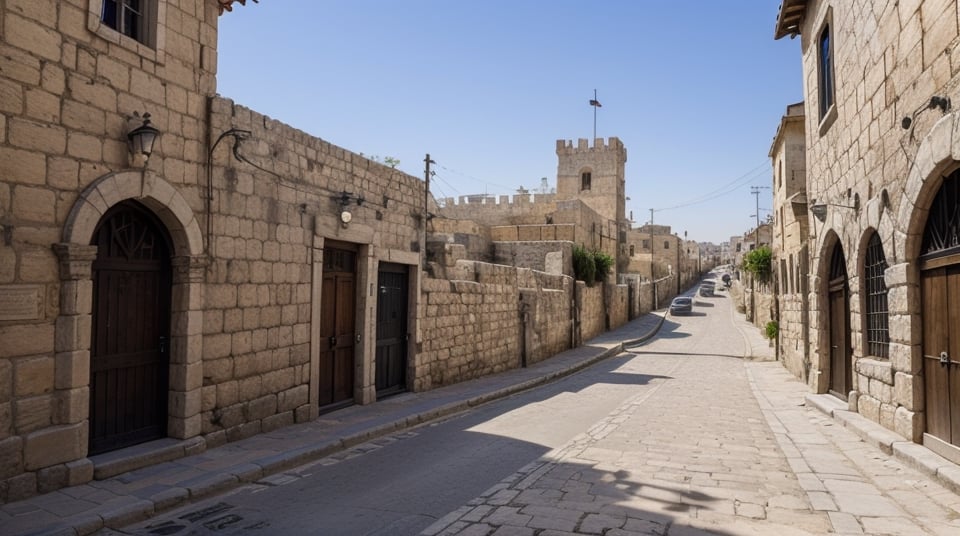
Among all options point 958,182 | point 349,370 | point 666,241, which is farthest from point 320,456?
point 666,241

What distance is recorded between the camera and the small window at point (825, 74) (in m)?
10.5

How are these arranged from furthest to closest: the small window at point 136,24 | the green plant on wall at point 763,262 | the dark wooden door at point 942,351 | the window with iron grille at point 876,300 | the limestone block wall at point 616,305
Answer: the limestone block wall at point 616,305 < the green plant on wall at point 763,262 < the window with iron grille at point 876,300 < the small window at point 136,24 < the dark wooden door at point 942,351

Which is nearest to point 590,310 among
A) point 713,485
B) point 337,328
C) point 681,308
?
point 681,308

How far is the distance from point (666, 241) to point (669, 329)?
3770cm

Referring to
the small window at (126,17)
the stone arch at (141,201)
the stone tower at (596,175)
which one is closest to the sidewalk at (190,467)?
the stone arch at (141,201)

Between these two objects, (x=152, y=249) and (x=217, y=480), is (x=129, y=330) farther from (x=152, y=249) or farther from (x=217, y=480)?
(x=217, y=480)

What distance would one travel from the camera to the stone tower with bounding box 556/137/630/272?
5084cm

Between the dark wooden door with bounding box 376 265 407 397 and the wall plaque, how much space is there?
584cm

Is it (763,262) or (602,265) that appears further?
(602,265)

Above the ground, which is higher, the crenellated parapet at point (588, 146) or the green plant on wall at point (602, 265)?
the crenellated parapet at point (588, 146)

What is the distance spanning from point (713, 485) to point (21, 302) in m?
6.39

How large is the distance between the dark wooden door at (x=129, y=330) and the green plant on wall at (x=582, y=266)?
22.0 metres

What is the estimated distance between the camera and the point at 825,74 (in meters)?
10.9

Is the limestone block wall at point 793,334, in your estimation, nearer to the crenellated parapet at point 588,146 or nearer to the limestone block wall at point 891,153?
the limestone block wall at point 891,153
